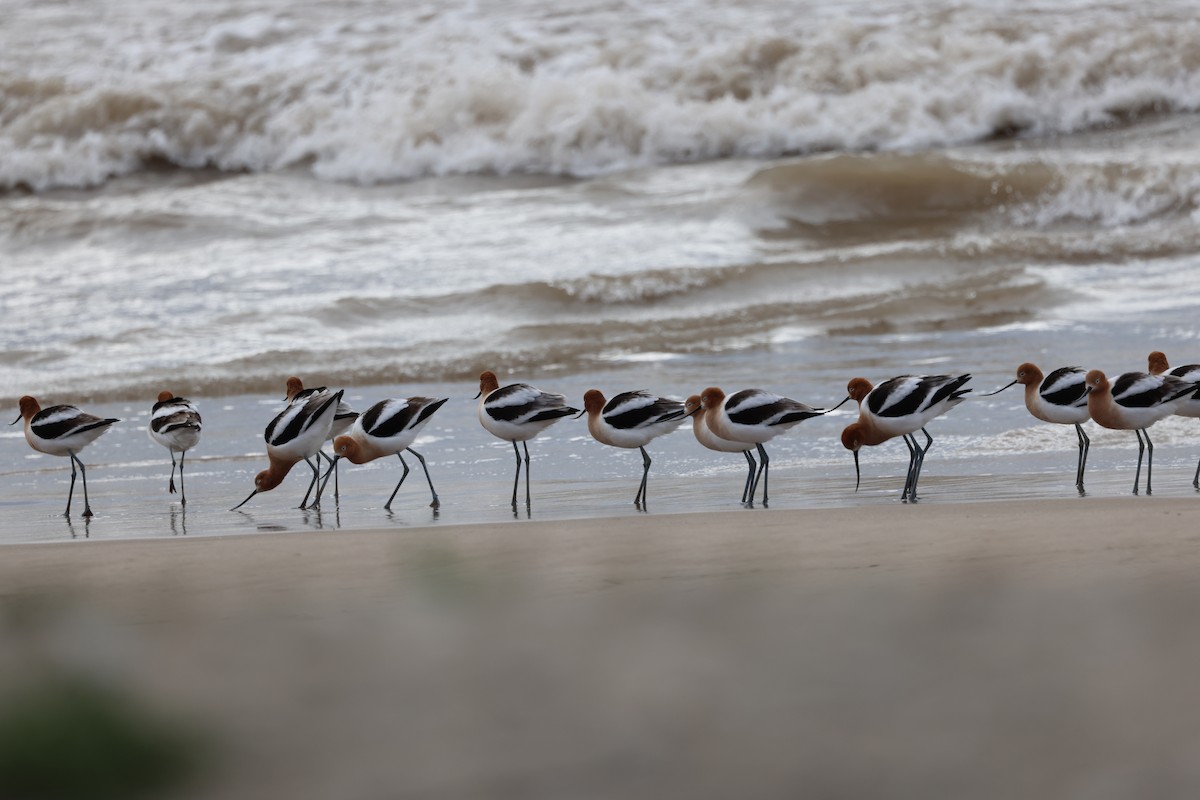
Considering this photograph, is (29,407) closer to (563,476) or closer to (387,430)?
(387,430)

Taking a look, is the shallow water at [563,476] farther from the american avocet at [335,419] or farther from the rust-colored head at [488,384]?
the rust-colored head at [488,384]

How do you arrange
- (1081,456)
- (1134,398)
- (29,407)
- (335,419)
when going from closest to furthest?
(1134,398)
(1081,456)
(335,419)
(29,407)

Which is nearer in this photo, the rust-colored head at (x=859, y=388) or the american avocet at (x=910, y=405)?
the american avocet at (x=910, y=405)

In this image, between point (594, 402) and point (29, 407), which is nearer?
point (594, 402)

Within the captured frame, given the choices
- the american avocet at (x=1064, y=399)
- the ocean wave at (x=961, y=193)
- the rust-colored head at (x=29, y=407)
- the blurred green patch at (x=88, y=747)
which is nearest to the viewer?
the blurred green patch at (x=88, y=747)

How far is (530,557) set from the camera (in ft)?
15.4

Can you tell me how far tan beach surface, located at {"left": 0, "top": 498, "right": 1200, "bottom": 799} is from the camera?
3.04m

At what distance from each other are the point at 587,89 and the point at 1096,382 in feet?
43.6

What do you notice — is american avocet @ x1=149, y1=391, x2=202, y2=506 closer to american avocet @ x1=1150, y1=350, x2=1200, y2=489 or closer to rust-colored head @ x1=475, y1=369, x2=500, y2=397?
rust-colored head @ x1=475, y1=369, x2=500, y2=397

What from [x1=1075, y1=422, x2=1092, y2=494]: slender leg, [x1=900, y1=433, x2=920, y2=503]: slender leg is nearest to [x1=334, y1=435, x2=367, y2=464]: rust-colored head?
[x1=900, y1=433, x2=920, y2=503]: slender leg

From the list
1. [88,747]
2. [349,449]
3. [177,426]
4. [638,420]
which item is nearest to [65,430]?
[177,426]

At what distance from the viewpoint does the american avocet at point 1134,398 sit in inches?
244

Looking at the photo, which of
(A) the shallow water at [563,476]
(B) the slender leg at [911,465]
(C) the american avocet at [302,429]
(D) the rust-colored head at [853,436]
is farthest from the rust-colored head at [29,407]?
(B) the slender leg at [911,465]

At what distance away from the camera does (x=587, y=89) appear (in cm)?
1881
